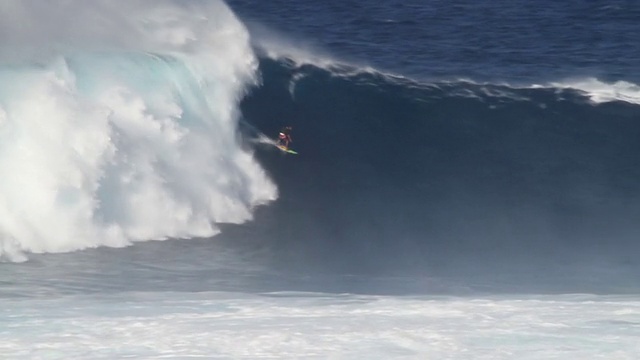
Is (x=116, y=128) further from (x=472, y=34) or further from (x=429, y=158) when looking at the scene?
(x=472, y=34)

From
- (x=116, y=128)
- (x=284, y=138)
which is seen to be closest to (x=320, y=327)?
(x=116, y=128)

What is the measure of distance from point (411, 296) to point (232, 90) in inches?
294

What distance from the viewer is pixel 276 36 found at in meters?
23.9

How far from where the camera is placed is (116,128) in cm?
1662

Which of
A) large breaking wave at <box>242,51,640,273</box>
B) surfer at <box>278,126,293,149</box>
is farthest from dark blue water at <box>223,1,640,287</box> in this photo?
surfer at <box>278,126,293,149</box>

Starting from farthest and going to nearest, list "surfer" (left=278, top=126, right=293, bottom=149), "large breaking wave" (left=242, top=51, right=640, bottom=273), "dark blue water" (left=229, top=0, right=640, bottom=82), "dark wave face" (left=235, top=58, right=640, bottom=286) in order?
"dark blue water" (left=229, top=0, right=640, bottom=82) → "surfer" (left=278, top=126, right=293, bottom=149) → "large breaking wave" (left=242, top=51, right=640, bottom=273) → "dark wave face" (left=235, top=58, right=640, bottom=286)

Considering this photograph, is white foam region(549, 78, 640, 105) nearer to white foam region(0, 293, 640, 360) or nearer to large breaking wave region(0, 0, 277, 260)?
large breaking wave region(0, 0, 277, 260)

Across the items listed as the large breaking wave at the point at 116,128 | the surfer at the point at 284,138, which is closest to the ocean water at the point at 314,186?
the large breaking wave at the point at 116,128

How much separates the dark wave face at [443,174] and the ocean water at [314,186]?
0.05 metres

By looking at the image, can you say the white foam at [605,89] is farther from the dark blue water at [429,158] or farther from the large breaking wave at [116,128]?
the large breaking wave at [116,128]

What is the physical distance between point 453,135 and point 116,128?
6727 mm

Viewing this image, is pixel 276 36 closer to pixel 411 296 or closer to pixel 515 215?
pixel 515 215

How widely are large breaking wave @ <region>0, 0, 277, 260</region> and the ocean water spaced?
0.03m

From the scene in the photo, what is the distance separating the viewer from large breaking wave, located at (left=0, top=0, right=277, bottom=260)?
1548 centimetres
